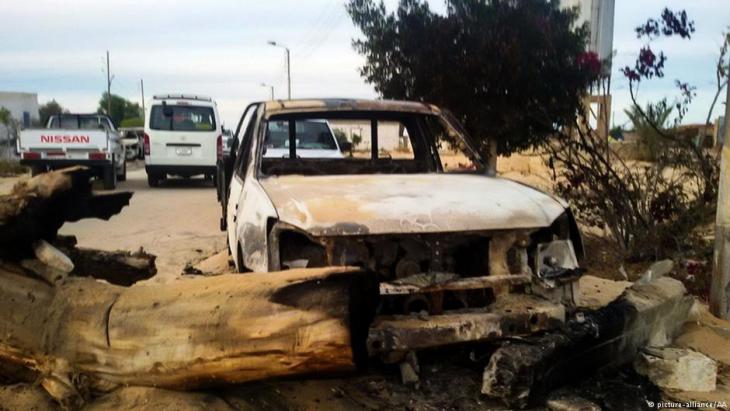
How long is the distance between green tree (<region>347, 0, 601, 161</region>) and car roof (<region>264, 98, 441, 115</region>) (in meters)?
2.90

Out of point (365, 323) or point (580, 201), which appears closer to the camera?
point (365, 323)

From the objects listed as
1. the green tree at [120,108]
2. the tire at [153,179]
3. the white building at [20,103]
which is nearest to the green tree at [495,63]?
the tire at [153,179]

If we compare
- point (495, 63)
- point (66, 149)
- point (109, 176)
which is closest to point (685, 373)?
point (495, 63)

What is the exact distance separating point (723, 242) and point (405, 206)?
3.04m

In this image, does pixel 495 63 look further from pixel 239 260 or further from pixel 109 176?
pixel 109 176

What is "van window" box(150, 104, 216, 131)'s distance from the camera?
16234 mm

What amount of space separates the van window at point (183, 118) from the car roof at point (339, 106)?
1180 centimetres

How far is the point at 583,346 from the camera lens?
358cm

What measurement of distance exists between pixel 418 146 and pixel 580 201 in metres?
3.26

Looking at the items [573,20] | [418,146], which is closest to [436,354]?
[418,146]

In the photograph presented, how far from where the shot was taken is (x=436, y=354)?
3793 mm

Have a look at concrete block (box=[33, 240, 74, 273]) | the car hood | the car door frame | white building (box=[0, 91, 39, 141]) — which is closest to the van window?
the car door frame

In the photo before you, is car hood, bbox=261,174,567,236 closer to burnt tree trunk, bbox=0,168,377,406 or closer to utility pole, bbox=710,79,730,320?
burnt tree trunk, bbox=0,168,377,406

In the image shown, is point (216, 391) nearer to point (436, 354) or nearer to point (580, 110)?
point (436, 354)
